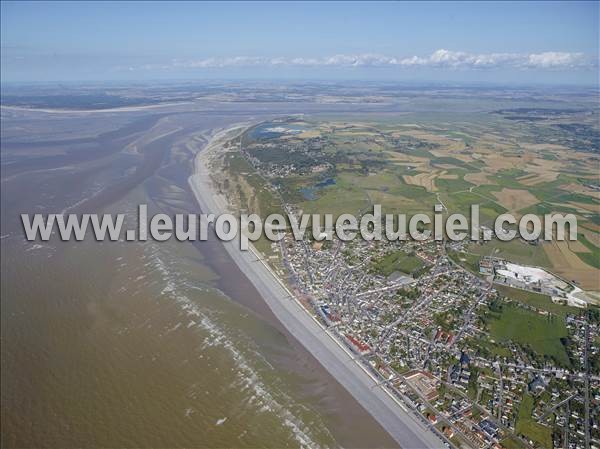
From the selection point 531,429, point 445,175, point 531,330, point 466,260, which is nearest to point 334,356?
point 531,429

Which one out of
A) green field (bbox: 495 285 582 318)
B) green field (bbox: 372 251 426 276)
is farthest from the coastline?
green field (bbox: 495 285 582 318)

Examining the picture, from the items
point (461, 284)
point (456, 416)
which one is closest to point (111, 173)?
point (461, 284)

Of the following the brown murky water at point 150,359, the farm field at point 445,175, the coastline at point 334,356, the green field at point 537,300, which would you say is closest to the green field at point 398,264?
the farm field at point 445,175

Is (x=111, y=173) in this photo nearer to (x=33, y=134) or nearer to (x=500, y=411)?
(x=33, y=134)

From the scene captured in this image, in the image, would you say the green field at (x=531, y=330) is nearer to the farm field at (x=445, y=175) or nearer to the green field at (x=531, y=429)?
the green field at (x=531, y=429)

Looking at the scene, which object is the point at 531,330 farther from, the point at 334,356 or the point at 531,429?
the point at 334,356
